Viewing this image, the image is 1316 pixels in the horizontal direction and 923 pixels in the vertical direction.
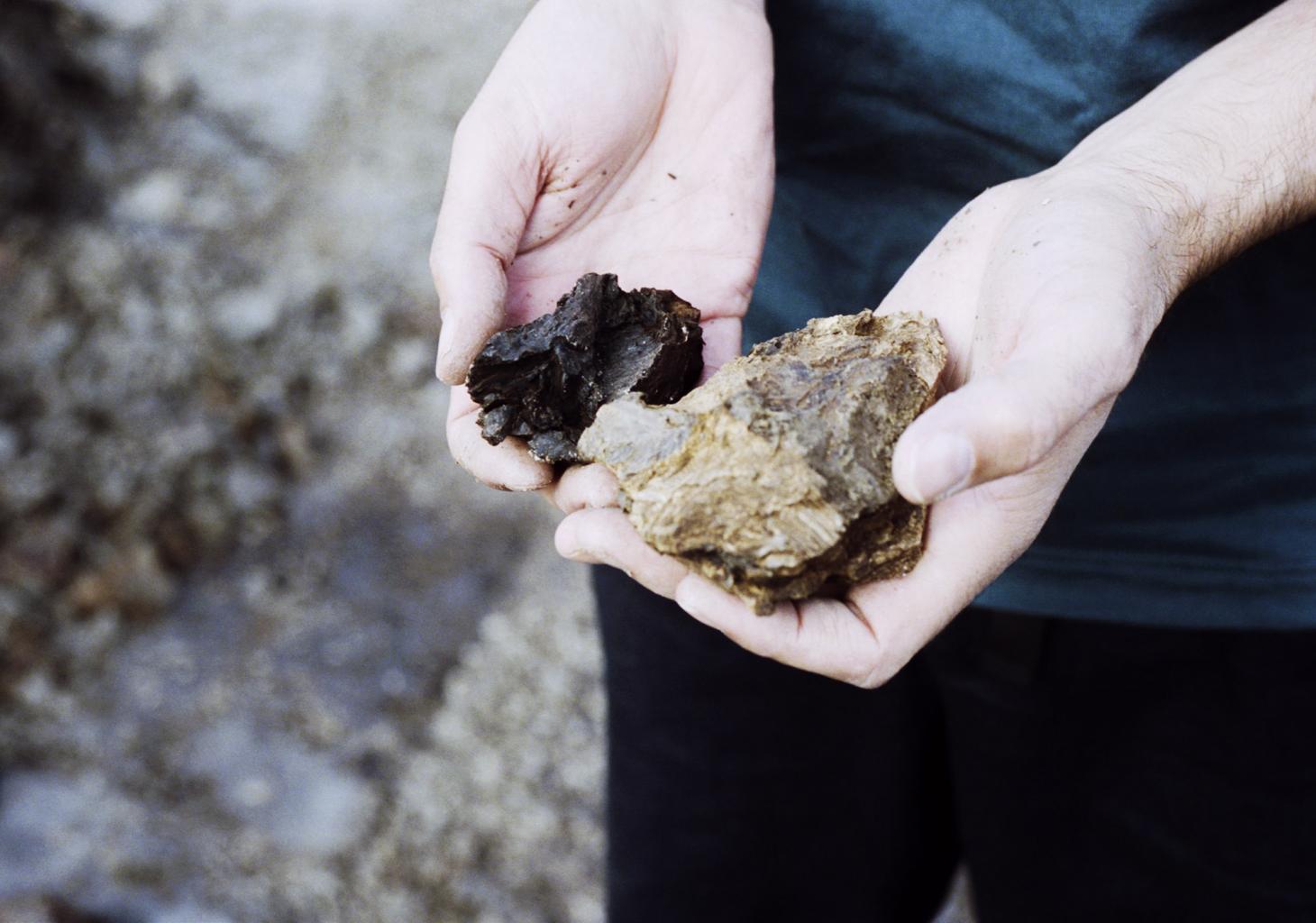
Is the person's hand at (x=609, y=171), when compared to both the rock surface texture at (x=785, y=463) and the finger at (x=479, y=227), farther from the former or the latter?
the rock surface texture at (x=785, y=463)

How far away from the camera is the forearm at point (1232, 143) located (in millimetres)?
1865

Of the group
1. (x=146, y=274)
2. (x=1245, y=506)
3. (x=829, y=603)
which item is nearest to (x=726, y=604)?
(x=829, y=603)

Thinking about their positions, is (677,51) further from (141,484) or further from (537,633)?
(141,484)

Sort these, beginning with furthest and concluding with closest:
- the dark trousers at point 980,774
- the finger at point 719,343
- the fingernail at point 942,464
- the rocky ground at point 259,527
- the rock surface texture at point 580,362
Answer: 1. the rocky ground at point 259,527
2. the finger at point 719,343
3. the dark trousers at point 980,774
4. the rock surface texture at point 580,362
5. the fingernail at point 942,464

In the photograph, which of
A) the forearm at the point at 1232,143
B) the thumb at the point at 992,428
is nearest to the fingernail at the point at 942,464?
the thumb at the point at 992,428

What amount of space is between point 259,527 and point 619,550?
3.17 meters

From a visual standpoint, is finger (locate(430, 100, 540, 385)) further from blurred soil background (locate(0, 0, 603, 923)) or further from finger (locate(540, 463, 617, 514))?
blurred soil background (locate(0, 0, 603, 923))

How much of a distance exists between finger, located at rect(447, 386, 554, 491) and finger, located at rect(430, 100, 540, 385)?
0.29ft

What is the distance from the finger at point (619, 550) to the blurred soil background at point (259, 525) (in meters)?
2.12

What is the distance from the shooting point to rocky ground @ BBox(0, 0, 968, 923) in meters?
3.65

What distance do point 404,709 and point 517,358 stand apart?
231cm

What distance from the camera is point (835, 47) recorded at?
2.33m

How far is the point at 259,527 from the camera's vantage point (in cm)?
460

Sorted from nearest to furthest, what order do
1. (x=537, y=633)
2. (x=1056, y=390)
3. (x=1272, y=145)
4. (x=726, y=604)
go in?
1. (x=1056, y=390)
2. (x=726, y=604)
3. (x=1272, y=145)
4. (x=537, y=633)
